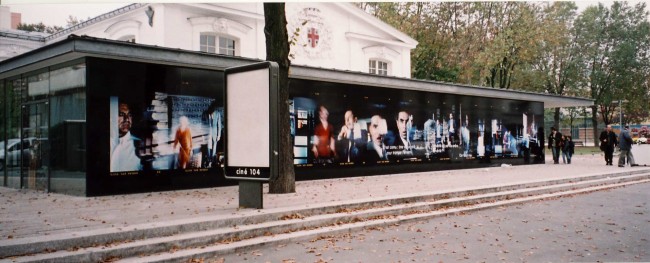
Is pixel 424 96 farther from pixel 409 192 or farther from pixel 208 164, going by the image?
pixel 208 164

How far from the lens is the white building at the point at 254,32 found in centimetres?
1742

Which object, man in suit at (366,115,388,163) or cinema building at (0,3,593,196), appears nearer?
cinema building at (0,3,593,196)

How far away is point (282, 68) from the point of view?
11375 millimetres

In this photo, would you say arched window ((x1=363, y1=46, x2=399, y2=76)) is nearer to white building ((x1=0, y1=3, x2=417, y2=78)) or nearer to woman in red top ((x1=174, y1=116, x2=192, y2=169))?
white building ((x1=0, y1=3, x2=417, y2=78))

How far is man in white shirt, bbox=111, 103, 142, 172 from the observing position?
39.0 feet

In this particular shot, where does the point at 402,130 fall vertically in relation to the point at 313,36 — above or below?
below

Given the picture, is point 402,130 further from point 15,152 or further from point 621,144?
point 15,152

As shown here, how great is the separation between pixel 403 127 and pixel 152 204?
35.4 feet

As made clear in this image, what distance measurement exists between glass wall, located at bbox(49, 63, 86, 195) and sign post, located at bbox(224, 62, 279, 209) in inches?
168

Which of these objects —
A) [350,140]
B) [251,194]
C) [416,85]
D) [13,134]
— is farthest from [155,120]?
[416,85]

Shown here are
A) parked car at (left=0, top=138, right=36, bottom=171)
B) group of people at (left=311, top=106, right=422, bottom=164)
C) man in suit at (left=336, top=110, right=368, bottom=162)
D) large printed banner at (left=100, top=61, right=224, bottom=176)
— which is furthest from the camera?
man in suit at (left=336, top=110, right=368, bottom=162)

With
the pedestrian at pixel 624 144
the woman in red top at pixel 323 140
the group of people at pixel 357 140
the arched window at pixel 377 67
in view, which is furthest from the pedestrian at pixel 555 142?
the woman in red top at pixel 323 140

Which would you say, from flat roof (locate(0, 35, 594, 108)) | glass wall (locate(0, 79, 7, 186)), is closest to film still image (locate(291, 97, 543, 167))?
flat roof (locate(0, 35, 594, 108))

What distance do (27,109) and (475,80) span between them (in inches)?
1175
